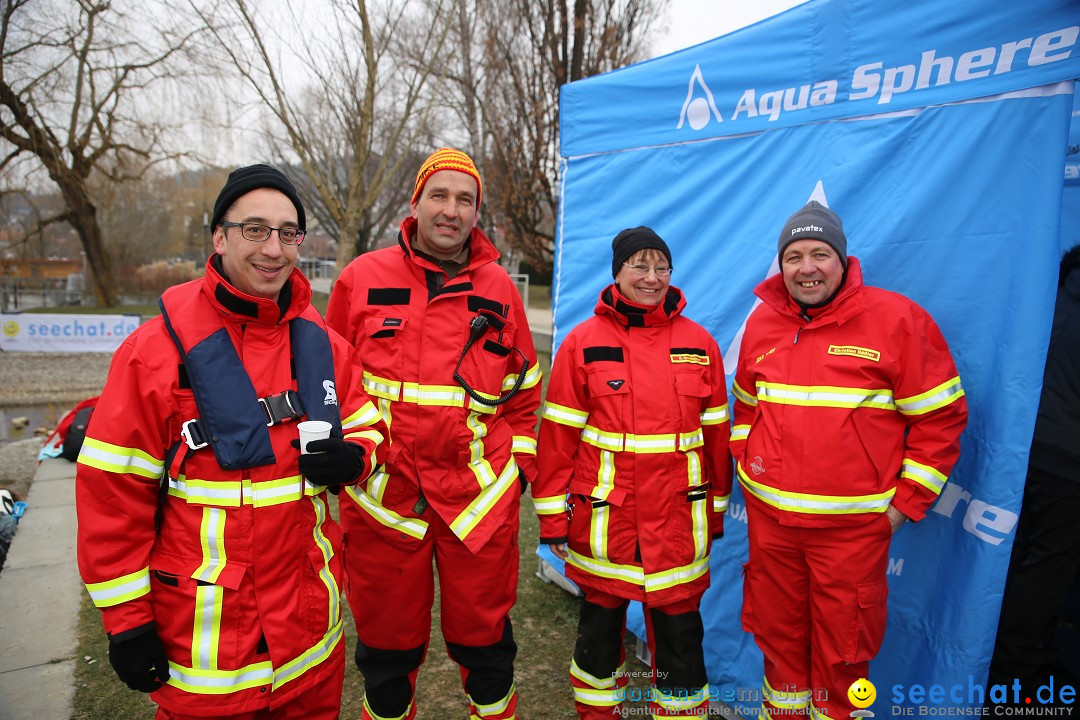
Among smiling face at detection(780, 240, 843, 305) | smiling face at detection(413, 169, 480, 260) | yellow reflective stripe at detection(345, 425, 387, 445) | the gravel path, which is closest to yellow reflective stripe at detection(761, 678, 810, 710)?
smiling face at detection(780, 240, 843, 305)

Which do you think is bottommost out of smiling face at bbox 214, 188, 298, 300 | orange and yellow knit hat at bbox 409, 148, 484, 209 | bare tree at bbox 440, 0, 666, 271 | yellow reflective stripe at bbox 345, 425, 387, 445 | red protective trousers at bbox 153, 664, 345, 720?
red protective trousers at bbox 153, 664, 345, 720

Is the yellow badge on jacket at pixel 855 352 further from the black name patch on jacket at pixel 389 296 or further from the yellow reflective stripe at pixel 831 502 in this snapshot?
the black name patch on jacket at pixel 389 296

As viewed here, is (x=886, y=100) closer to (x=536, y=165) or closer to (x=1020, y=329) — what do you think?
(x=1020, y=329)

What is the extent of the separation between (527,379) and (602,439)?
1.42 ft

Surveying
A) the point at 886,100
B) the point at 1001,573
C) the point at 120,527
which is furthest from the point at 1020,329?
the point at 120,527

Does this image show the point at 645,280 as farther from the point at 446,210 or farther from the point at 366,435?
the point at 366,435

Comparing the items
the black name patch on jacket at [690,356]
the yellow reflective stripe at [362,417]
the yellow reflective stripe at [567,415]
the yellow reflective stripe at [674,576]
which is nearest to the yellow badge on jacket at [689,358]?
the black name patch on jacket at [690,356]

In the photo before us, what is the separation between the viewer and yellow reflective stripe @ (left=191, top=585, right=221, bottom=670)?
1775 mm

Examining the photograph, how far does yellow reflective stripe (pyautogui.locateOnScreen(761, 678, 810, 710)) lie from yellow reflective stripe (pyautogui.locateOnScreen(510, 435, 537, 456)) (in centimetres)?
134

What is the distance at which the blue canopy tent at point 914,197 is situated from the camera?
2.32 meters

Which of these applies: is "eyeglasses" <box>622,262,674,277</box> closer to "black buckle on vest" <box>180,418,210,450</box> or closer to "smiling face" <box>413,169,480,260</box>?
"smiling face" <box>413,169,480,260</box>

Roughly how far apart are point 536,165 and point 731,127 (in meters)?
11.5

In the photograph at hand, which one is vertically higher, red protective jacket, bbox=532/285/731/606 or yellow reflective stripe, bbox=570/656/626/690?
red protective jacket, bbox=532/285/731/606

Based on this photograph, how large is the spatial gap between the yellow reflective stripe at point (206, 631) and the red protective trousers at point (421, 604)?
775mm
